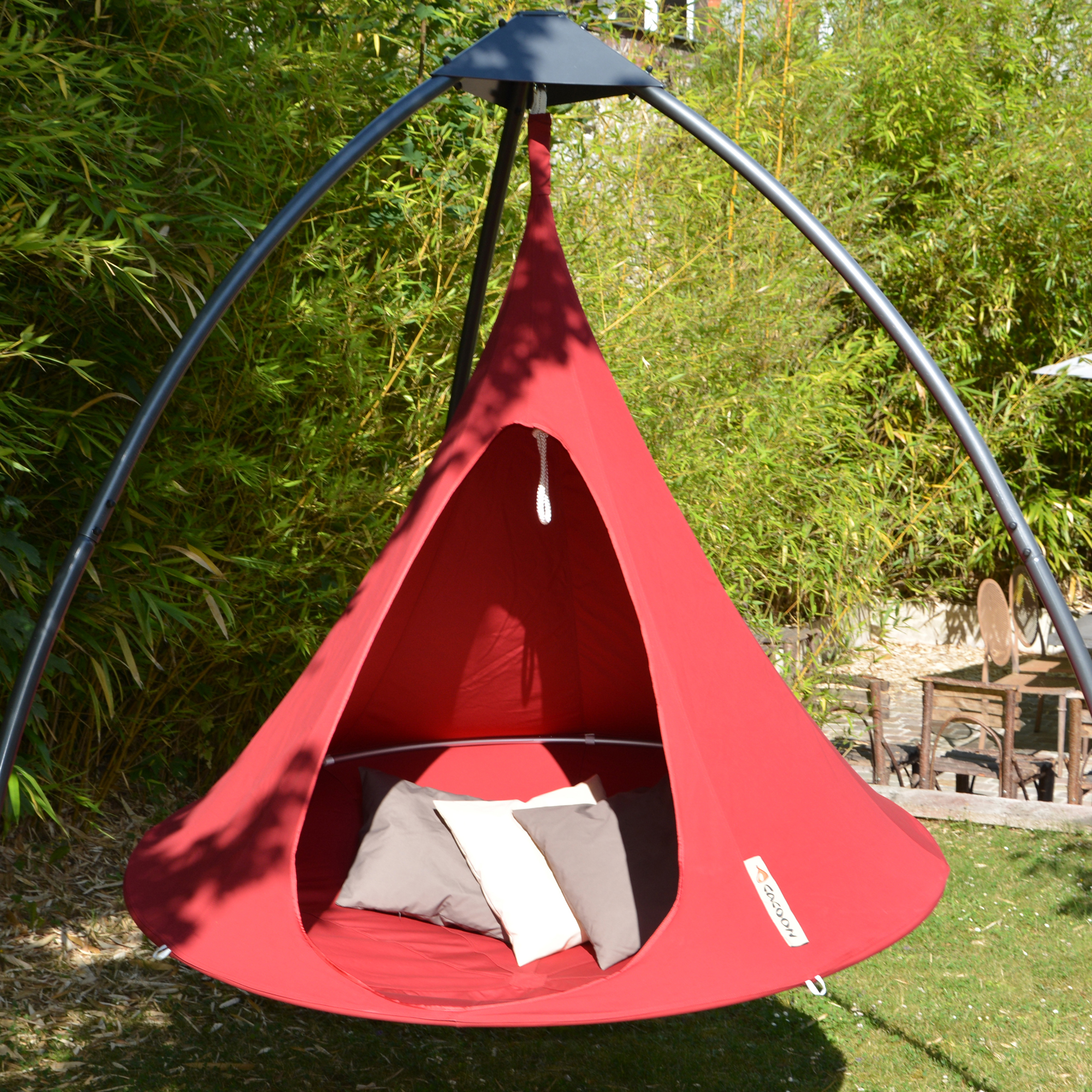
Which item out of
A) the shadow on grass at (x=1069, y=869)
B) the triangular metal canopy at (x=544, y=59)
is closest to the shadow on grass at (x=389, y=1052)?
the shadow on grass at (x=1069, y=869)

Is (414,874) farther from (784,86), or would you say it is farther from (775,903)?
(784,86)

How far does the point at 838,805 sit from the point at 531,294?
125cm

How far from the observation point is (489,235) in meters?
2.64

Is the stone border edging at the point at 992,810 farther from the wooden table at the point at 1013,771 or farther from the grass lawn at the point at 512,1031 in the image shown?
the grass lawn at the point at 512,1031

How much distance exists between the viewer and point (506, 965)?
235cm

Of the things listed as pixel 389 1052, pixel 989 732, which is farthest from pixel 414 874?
pixel 989 732

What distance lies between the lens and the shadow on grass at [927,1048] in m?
2.56

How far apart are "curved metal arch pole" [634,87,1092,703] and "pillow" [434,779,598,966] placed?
1.24 metres

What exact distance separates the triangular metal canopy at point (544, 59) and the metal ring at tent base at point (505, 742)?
2.00 meters

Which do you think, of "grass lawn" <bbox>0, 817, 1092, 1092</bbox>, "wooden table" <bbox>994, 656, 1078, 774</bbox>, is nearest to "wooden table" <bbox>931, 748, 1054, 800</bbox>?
"wooden table" <bbox>994, 656, 1078, 774</bbox>

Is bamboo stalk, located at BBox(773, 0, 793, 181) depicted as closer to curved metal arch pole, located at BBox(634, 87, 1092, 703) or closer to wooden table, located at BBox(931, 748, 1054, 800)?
wooden table, located at BBox(931, 748, 1054, 800)

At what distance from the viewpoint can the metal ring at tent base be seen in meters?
3.30

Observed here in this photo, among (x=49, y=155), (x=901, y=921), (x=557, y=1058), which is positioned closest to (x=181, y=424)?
(x=49, y=155)

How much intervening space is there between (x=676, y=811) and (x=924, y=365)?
3.22 feet
